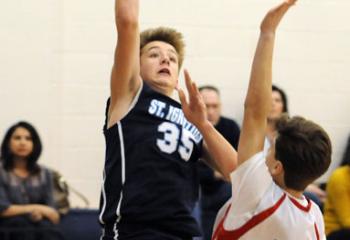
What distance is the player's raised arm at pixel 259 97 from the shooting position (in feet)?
8.07

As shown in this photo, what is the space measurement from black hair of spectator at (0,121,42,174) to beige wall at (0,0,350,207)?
0.83ft

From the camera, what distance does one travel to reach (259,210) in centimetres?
247

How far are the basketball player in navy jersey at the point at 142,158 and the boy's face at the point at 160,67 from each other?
0.33ft

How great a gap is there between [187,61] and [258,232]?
3.52m

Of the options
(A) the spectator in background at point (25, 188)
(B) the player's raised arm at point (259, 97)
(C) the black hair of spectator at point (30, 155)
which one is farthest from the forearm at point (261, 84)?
(C) the black hair of spectator at point (30, 155)

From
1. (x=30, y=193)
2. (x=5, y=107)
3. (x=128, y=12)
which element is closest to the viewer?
(x=128, y=12)

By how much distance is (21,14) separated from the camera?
5.62 meters

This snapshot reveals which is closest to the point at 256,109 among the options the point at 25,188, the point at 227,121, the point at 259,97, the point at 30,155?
the point at 259,97

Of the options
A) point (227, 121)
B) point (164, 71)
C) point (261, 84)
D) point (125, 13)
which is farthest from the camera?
point (227, 121)

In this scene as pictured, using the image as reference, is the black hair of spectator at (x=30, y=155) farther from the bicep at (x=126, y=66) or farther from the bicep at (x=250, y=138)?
the bicep at (x=250, y=138)

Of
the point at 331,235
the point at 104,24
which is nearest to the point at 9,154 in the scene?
the point at 104,24

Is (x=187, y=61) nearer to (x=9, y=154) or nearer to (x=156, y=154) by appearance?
(x=9, y=154)

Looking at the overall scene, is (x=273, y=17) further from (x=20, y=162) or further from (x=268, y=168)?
(x=20, y=162)

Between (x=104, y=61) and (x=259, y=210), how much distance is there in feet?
11.3
